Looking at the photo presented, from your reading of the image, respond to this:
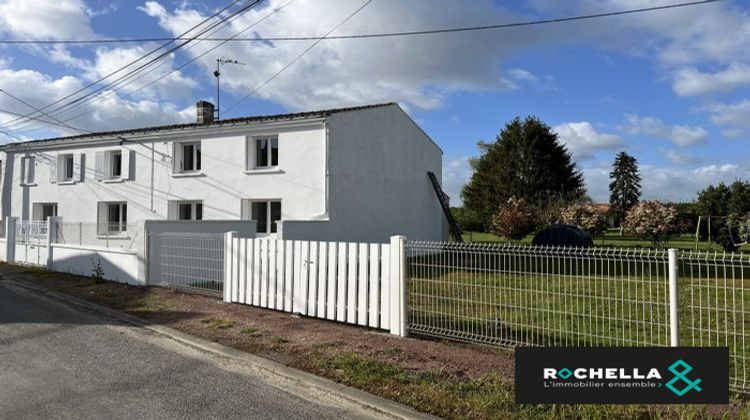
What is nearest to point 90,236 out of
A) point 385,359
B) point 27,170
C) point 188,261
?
point 188,261

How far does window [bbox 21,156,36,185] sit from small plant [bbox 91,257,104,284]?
14255 mm

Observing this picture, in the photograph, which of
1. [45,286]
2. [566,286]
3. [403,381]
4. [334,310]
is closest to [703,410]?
[566,286]

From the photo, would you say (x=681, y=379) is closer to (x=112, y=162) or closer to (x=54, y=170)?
(x=112, y=162)

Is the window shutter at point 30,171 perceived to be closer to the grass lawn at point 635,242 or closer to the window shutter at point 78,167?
the window shutter at point 78,167

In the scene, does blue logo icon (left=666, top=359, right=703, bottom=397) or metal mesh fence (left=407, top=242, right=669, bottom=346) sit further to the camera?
metal mesh fence (left=407, top=242, right=669, bottom=346)

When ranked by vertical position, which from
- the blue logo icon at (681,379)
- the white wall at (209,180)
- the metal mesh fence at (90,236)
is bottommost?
the blue logo icon at (681,379)

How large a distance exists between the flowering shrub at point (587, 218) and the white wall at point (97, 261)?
2717 cm

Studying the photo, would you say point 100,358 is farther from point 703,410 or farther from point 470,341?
point 703,410

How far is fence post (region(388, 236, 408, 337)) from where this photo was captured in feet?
21.6

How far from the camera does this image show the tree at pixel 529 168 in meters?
40.4

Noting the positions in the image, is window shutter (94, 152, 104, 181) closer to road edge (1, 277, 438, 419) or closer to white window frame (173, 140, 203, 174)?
white window frame (173, 140, 203, 174)

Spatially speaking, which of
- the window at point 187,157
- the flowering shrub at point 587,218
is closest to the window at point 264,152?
the window at point 187,157

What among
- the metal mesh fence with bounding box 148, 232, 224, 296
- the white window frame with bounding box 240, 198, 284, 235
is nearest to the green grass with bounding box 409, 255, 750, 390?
the metal mesh fence with bounding box 148, 232, 224, 296

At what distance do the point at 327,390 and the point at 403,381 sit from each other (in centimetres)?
74
